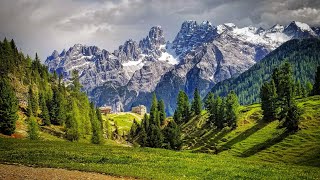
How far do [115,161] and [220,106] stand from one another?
118920 mm

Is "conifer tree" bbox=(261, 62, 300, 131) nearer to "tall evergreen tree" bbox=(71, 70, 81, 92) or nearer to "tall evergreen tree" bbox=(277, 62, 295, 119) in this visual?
"tall evergreen tree" bbox=(277, 62, 295, 119)

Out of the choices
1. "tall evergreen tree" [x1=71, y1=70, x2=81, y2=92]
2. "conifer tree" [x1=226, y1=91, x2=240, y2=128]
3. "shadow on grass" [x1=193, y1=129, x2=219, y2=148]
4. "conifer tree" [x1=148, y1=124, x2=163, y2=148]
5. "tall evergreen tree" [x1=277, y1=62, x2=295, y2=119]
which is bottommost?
"shadow on grass" [x1=193, y1=129, x2=219, y2=148]

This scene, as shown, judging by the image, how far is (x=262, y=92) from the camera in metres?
148

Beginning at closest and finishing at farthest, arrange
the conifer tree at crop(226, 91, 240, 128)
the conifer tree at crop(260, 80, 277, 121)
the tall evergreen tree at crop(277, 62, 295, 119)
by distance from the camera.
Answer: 1. the tall evergreen tree at crop(277, 62, 295, 119)
2. the conifer tree at crop(260, 80, 277, 121)
3. the conifer tree at crop(226, 91, 240, 128)

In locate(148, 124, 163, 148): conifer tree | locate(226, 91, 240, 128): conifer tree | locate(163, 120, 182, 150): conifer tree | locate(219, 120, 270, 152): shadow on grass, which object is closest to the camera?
locate(219, 120, 270, 152): shadow on grass

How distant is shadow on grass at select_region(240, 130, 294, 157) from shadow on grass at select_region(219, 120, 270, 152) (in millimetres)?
12812

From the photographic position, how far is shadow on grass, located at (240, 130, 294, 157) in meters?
112

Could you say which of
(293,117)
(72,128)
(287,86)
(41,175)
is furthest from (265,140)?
(41,175)

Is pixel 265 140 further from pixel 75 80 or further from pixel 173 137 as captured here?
pixel 75 80

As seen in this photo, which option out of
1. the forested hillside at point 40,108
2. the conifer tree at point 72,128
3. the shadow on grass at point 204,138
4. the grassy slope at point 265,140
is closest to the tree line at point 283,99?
the grassy slope at point 265,140

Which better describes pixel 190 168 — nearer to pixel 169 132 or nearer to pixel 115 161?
pixel 115 161

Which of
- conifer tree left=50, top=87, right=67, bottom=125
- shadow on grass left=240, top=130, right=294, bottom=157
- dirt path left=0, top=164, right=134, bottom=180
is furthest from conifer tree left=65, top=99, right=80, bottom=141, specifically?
dirt path left=0, top=164, right=134, bottom=180

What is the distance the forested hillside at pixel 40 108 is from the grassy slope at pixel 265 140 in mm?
44175

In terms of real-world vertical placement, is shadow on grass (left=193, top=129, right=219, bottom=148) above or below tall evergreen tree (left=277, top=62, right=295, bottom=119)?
below
